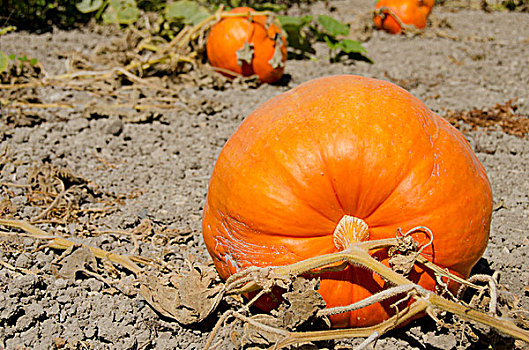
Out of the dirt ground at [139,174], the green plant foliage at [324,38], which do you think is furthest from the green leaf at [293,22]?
the dirt ground at [139,174]

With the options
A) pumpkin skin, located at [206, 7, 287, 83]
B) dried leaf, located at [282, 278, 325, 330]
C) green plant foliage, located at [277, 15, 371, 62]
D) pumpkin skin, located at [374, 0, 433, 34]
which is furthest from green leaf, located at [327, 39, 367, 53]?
dried leaf, located at [282, 278, 325, 330]

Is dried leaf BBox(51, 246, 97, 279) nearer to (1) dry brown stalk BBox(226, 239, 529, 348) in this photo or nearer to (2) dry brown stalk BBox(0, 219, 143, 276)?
(2) dry brown stalk BBox(0, 219, 143, 276)

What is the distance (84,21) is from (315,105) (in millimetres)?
5059

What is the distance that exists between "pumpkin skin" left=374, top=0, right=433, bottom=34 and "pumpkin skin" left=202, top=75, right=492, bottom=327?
16.8ft

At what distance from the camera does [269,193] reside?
6.24 feet

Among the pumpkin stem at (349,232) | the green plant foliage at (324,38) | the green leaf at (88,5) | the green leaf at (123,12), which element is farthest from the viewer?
the green leaf at (88,5)

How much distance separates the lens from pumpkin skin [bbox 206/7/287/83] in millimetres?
4582

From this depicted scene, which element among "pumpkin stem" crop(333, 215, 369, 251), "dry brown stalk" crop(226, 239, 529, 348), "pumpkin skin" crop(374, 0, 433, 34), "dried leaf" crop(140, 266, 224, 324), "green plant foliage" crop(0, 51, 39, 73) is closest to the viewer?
"dry brown stalk" crop(226, 239, 529, 348)

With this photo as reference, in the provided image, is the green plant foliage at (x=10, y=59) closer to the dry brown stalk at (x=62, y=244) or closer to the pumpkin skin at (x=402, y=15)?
the dry brown stalk at (x=62, y=244)

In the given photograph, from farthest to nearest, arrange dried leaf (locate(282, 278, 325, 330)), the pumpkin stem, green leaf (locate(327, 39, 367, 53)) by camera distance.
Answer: green leaf (locate(327, 39, 367, 53)) → the pumpkin stem → dried leaf (locate(282, 278, 325, 330))

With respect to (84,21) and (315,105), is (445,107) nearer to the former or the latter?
(315,105)

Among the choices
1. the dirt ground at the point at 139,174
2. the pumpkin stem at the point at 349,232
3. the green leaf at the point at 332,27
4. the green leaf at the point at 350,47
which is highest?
the pumpkin stem at the point at 349,232

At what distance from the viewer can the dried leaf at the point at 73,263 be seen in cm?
228

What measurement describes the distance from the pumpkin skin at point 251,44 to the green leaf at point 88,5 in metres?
2.02
